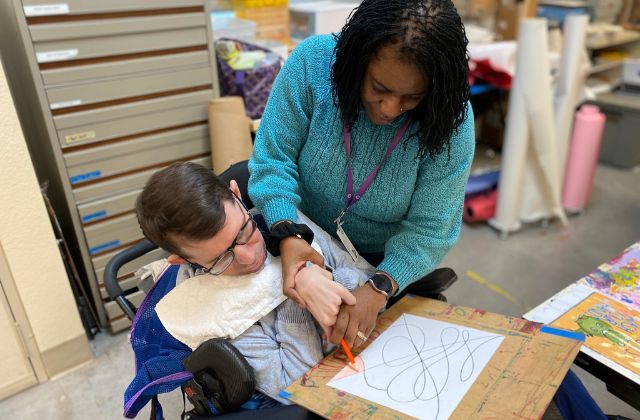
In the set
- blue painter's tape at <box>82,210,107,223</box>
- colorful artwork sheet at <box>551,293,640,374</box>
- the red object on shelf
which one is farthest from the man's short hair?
the red object on shelf

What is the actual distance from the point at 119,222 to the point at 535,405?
1.48m

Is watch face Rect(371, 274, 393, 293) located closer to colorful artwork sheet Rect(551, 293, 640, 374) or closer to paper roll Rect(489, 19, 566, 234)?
colorful artwork sheet Rect(551, 293, 640, 374)

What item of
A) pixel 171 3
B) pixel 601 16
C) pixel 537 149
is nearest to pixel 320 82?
pixel 171 3

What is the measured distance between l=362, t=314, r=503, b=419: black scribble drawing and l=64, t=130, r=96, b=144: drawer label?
1.18m

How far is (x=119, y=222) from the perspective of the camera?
1807 millimetres

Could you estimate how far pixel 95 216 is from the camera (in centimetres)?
175

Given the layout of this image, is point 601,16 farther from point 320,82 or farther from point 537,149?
point 320,82

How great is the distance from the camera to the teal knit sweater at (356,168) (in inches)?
39.0

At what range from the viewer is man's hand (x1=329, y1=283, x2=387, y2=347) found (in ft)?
3.04

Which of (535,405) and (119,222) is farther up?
(535,405)

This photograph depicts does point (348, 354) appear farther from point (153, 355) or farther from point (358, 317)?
point (153, 355)

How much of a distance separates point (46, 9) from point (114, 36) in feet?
0.65

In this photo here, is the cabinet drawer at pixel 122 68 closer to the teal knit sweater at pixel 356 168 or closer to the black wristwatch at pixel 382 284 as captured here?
the teal knit sweater at pixel 356 168

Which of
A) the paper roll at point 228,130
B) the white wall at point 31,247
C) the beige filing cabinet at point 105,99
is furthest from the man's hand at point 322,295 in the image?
the white wall at point 31,247
